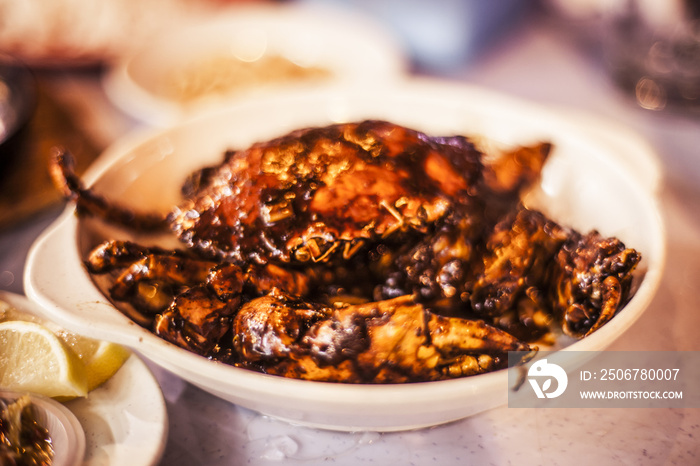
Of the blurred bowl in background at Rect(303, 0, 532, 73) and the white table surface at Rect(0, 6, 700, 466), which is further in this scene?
the blurred bowl in background at Rect(303, 0, 532, 73)

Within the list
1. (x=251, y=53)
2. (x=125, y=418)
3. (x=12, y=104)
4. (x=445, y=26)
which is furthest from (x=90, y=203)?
(x=445, y=26)

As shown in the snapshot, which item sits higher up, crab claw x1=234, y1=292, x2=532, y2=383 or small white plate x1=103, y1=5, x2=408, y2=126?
crab claw x1=234, y1=292, x2=532, y2=383

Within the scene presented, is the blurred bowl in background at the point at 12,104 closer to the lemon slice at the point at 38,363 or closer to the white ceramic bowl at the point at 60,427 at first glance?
the lemon slice at the point at 38,363

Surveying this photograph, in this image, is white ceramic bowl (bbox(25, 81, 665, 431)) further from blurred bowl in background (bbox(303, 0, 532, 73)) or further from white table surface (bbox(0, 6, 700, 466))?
blurred bowl in background (bbox(303, 0, 532, 73))

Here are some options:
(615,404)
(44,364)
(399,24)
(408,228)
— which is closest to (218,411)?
(44,364)

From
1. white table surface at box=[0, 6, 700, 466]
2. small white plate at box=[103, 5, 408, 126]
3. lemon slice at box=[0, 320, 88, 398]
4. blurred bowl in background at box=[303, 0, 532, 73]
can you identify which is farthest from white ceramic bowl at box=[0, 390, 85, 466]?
blurred bowl in background at box=[303, 0, 532, 73]

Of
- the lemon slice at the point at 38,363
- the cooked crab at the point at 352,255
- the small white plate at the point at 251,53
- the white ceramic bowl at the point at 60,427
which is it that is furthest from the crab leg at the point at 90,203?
the small white plate at the point at 251,53
